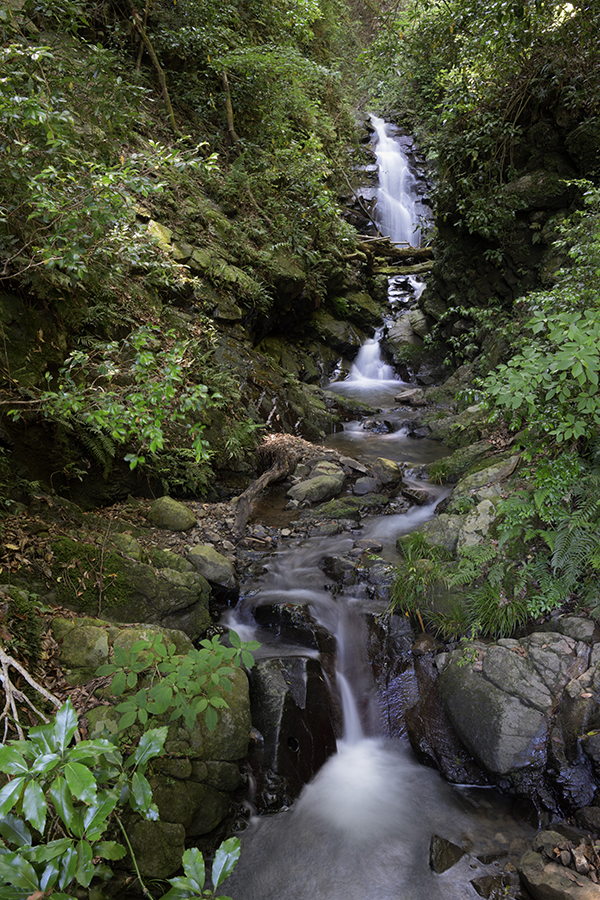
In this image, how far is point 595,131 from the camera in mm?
8648

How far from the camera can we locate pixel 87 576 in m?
4.02

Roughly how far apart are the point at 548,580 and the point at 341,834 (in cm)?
277

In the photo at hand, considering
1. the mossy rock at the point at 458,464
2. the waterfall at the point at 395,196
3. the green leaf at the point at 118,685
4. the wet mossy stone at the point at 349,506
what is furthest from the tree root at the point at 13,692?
the waterfall at the point at 395,196

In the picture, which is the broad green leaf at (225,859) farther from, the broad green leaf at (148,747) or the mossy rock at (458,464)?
the mossy rock at (458,464)

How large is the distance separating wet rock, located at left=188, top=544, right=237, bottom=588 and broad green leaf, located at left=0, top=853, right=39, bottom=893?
370 centimetres

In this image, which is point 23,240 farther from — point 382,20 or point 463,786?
point 382,20

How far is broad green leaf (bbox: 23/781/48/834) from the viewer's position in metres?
1.45

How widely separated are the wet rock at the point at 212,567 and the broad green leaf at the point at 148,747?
3.11 m

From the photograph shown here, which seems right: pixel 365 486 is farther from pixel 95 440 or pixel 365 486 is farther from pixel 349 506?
pixel 95 440

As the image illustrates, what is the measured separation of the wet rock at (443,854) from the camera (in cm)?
324

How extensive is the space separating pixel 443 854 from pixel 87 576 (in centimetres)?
352

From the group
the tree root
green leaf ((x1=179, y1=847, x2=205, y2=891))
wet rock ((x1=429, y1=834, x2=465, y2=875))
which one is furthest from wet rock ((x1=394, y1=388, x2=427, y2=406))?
green leaf ((x1=179, y1=847, x2=205, y2=891))

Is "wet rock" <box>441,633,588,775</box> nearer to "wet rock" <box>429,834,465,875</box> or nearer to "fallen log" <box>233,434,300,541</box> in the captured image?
"wet rock" <box>429,834,465,875</box>

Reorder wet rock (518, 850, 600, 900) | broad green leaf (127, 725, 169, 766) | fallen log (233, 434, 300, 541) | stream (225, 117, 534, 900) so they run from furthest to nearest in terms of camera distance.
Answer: fallen log (233, 434, 300, 541) < stream (225, 117, 534, 900) < wet rock (518, 850, 600, 900) < broad green leaf (127, 725, 169, 766)
